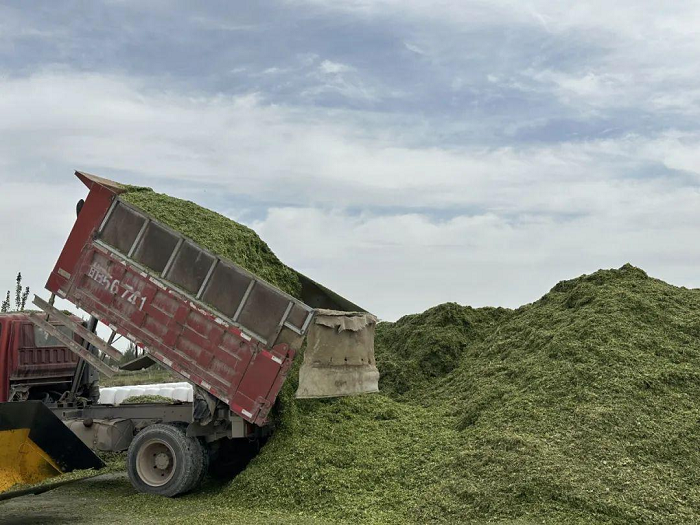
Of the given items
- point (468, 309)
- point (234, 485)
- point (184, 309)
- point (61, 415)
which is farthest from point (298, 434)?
point (468, 309)

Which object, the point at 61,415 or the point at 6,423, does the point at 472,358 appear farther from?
the point at 6,423

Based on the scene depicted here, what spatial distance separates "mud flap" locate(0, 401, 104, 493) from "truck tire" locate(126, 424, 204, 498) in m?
1.23

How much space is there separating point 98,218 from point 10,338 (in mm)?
2713

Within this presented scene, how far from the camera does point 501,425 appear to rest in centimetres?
984

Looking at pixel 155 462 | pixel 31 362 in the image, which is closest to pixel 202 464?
pixel 155 462

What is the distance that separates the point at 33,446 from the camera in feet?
27.8

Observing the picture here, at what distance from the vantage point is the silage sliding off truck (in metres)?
9.42

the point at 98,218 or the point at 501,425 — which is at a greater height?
the point at 98,218

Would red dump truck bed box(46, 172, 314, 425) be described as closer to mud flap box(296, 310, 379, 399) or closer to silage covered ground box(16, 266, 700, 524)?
mud flap box(296, 310, 379, 399)

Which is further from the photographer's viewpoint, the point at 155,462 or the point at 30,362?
the point at 30,362

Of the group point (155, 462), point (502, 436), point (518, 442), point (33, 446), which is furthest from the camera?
point (155, 462)

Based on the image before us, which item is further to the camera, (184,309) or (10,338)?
(10,338)

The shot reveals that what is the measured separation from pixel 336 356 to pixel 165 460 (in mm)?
2803

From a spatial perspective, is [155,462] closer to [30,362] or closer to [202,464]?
[202,464]
